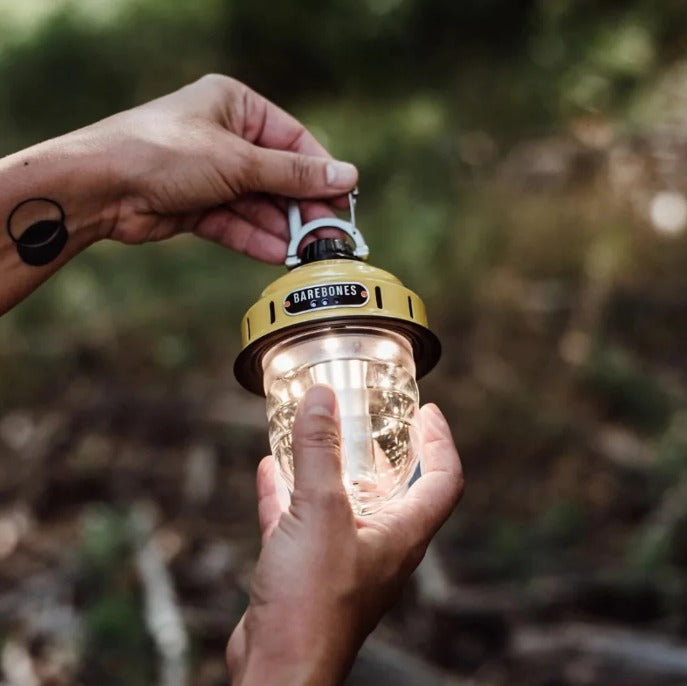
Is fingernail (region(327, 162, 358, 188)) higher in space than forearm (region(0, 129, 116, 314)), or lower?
higher

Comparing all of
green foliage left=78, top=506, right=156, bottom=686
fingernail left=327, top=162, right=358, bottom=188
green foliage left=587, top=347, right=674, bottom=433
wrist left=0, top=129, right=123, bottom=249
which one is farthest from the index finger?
green foliage left=587, top=347, right=674, bottom=433

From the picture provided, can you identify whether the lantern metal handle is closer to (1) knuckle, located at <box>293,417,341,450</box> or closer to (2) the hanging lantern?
(2) the hanging lantern

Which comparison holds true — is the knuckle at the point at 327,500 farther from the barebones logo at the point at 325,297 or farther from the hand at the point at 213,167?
the hand at the point at 213,167

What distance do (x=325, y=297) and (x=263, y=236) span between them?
0.48m

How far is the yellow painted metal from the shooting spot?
103 centimetres

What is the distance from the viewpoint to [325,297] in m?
1.03

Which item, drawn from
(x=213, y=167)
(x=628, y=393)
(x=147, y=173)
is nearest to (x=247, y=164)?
(x=213, y=167)

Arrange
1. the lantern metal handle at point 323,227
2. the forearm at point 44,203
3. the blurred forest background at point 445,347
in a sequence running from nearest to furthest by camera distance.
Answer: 1. the lantern metal handle at point 323,227
2. the forearm at point 44,203
3. the blurred forest background at point 445,347

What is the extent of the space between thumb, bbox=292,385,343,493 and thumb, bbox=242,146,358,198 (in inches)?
19.2

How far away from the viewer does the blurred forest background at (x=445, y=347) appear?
2311mm

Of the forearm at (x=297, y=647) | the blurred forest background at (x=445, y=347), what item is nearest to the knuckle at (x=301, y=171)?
the forearm at (x=297, y=647)

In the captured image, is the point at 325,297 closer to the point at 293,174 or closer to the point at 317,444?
the point at 317,444

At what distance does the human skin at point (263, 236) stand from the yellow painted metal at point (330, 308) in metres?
0.10

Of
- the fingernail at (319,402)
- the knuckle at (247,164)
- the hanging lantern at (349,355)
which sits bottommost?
the fingernail at (319,402)
